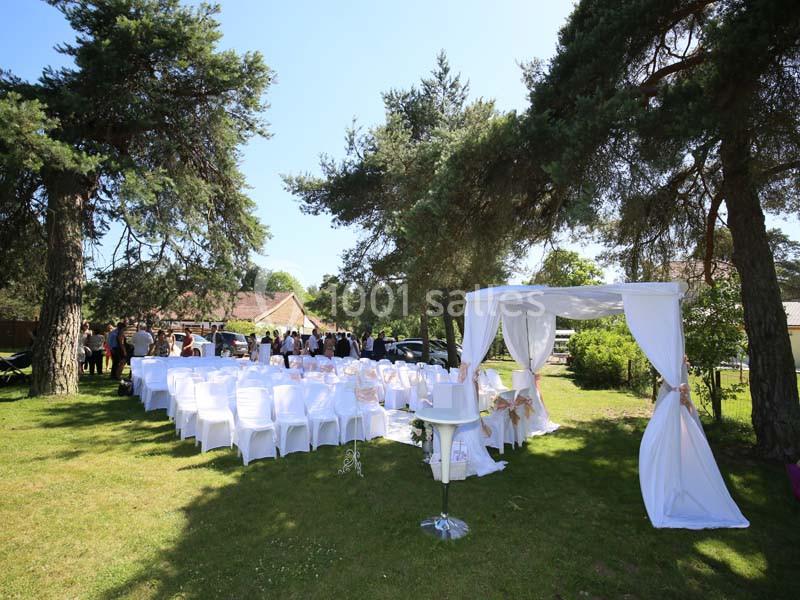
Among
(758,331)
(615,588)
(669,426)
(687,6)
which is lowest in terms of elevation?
(615,588)

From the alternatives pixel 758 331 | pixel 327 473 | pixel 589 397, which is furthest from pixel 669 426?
pixel 589 397

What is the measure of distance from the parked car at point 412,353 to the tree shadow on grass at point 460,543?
1253 centimetres

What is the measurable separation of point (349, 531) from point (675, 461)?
11.3 ft

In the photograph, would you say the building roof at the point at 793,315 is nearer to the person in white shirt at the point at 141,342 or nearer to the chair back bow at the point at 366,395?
the chair back bow at the point at 366,395

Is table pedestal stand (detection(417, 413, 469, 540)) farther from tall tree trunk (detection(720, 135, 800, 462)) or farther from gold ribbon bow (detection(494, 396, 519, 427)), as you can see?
tall tree trunk (detection(720, 135, 800, 462))

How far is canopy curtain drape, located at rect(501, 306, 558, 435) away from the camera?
8109 millimetres

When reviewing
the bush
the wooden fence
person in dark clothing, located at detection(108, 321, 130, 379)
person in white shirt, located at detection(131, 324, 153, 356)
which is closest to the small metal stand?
person in white shirt, located at detection(131, 324, 153, 356)

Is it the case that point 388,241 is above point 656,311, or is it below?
above

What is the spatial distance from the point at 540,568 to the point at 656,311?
3115mm

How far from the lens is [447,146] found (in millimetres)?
7348

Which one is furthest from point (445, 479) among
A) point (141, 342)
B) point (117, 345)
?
point (117, 345)

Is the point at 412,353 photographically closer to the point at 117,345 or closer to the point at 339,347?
the point at 339,347

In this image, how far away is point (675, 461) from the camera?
449 cm

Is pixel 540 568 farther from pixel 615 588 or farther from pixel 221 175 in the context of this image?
pixel 221 175
